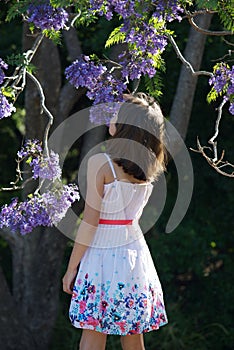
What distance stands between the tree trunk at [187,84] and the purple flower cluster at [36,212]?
1.77m

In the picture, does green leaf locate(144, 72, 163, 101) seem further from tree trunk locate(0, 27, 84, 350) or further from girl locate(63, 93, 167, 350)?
tree trunk locate(0, 27, 84, 350)

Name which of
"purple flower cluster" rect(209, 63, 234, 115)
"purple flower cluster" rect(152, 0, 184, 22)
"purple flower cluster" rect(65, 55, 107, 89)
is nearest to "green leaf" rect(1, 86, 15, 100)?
"purple flower cluster" rect(65, 55, 107, 89)

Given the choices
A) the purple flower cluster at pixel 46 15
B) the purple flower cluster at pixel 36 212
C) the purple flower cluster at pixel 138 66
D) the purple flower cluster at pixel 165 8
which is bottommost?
the purple flower cluster at pixel 36 212

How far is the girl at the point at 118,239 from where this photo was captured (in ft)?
9.87

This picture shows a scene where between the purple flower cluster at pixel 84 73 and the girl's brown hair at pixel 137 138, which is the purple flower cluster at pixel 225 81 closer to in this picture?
the girl's brown hair at pixel 137 138

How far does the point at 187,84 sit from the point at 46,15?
1.88m

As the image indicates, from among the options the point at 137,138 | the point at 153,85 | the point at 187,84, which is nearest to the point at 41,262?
the point at 187,84

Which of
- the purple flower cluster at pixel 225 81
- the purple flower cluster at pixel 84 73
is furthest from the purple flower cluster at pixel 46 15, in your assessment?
the purple flower cluster at pixel 225 81

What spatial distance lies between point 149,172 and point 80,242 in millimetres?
408

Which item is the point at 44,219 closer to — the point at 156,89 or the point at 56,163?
the point at 56,163

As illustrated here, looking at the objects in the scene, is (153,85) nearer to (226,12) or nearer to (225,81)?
(225,81)

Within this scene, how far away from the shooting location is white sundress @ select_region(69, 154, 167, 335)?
3.06 meters

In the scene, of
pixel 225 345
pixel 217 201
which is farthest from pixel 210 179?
pixel 225 345

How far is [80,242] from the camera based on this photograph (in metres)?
3.05
